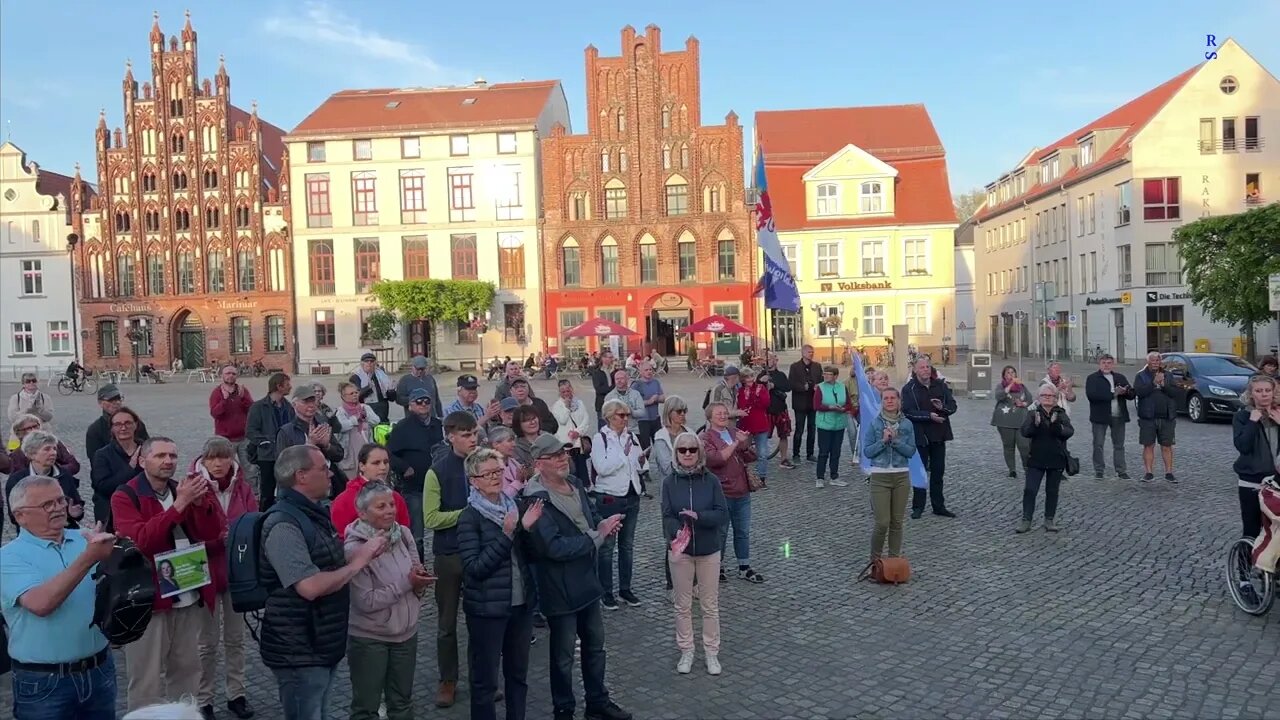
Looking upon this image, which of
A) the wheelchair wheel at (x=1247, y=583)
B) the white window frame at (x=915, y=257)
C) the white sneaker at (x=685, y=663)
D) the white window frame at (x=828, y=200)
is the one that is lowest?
the white sneaker at (x=685, y=663)

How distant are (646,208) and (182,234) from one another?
25793 millimetres

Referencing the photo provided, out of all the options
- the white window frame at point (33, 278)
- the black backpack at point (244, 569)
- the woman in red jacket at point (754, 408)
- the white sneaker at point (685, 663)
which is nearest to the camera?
the black backpack at point (244, 569)

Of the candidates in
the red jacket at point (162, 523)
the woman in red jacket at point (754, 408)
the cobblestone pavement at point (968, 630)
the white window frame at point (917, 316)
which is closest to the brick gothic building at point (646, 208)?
the white window frame at point (917, 316)

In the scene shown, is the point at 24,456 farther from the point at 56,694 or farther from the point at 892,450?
the point at 892,450

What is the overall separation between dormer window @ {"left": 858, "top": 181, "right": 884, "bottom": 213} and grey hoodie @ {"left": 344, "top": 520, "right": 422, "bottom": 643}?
4532 centimetres

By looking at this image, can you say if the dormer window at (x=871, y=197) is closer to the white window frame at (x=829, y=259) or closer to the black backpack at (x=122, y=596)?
the white window frame at (x=829, y=259)

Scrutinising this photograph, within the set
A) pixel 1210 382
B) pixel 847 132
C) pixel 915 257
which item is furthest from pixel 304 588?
pixel 847 132

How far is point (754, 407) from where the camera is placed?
12914 millimetres

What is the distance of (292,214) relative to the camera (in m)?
49.9

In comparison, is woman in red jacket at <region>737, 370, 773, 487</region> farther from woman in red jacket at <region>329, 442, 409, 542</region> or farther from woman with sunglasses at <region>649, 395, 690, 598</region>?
woman in red jacket at <region>329, 442, 409, 542</region>

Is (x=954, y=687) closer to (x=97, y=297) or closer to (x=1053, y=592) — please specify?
(x=1053, y=592)

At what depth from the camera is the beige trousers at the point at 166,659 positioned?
4.84 metres

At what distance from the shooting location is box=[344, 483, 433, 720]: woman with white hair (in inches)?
179

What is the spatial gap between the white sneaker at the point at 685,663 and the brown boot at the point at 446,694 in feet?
4.90
